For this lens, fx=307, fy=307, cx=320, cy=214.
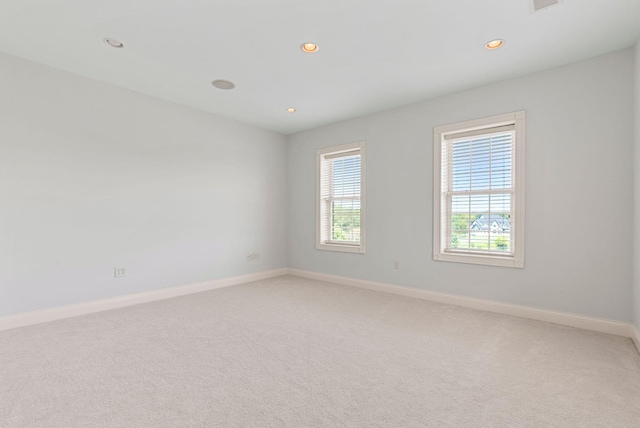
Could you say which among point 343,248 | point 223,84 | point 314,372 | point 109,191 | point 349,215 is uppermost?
point 223,84

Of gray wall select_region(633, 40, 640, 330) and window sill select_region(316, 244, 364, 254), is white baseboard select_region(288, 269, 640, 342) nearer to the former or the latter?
gray wall select_region(633, 40, 640, 330)

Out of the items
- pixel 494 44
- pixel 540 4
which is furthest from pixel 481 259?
pixel 540 4

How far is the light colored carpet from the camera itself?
→ 1658 millimetres

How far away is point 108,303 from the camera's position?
356 centimetres

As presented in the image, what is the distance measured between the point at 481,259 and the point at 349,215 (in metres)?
2.06

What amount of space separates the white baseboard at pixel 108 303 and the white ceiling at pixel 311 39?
2.53 meters

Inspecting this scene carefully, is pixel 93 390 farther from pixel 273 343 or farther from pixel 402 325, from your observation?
pixel 402 325

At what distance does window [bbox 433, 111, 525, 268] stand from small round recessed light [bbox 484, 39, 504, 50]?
883mm

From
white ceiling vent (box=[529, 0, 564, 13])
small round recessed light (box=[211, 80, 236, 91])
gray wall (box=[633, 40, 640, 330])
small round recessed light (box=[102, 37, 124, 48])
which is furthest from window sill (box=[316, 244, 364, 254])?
small round recessed light (box=[102, 37, 124, 48])

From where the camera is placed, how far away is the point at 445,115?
3.86 meters

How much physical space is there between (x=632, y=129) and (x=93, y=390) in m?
4.67

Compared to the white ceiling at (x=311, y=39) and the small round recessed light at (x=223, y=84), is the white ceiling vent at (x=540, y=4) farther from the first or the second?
the small round recessed light at (x=223, y=84)

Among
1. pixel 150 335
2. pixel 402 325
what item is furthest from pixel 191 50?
pixel 402 325

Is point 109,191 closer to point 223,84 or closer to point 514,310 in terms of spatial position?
point 223,84
